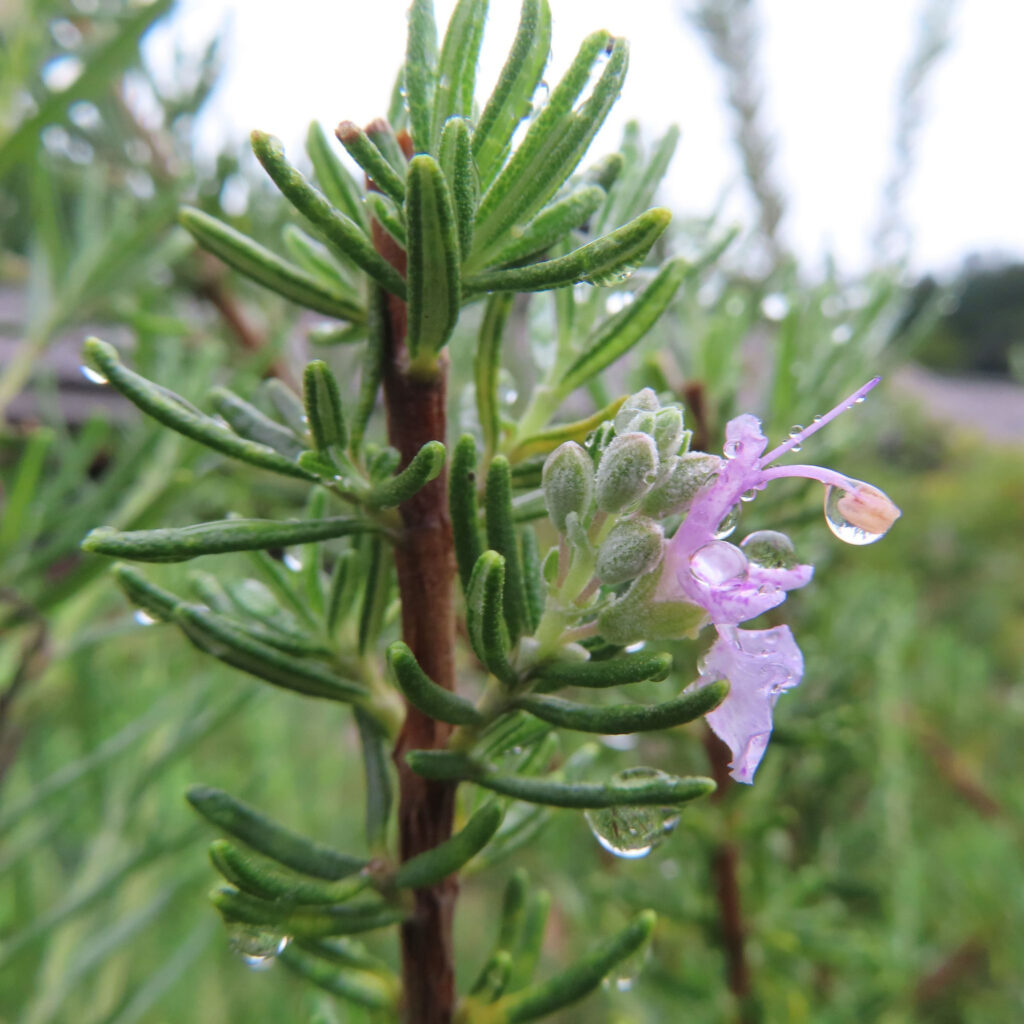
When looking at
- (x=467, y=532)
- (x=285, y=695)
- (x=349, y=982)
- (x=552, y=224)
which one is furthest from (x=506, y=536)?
(x=285, y=695)

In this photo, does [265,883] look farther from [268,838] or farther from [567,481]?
[567,481]

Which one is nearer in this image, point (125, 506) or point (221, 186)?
point (125, 506)

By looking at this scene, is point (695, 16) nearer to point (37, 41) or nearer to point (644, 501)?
point (37, 41)

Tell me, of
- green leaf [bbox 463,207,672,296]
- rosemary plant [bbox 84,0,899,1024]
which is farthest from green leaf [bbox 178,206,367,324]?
green leaf [bbox 463,207,672,296]

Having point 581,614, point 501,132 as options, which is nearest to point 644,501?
point 581,614

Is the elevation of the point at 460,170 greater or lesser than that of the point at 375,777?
greater

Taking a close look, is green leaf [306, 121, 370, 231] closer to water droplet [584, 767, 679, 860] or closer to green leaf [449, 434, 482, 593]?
green leaf [449, 434, 482, 593]
